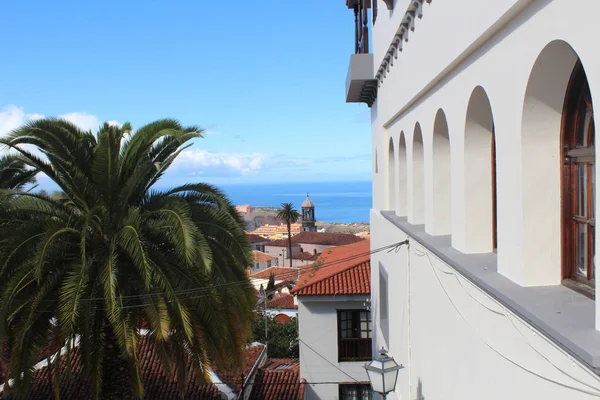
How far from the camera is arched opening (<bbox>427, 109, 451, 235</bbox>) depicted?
632cm

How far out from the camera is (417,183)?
310 inches

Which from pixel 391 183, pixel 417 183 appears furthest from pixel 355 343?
pixel 417 183

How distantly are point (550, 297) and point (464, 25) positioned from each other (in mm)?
2197

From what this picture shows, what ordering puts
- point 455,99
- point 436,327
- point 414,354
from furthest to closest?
point 414,354, point 436,327, point 455,99

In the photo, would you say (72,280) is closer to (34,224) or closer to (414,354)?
(34,224)

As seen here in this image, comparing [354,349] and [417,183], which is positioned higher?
[417,183]

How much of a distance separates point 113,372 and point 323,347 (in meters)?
11.4

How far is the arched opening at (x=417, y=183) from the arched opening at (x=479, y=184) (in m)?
2.55

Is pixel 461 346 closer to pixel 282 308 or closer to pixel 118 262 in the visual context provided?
pixel 118 262

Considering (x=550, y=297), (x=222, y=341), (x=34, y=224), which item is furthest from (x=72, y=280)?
(x=550, y=297)

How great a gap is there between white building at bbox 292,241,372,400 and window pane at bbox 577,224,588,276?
1657cm

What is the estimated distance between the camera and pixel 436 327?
6.29 m

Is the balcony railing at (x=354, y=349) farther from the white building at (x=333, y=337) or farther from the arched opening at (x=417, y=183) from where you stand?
the arched opening at (x=417, y=183)

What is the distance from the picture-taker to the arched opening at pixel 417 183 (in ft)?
25.5
